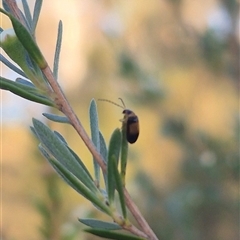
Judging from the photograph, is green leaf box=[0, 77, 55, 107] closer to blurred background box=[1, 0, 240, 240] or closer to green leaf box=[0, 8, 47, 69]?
green leaf box=[0, 8, 47, 69]

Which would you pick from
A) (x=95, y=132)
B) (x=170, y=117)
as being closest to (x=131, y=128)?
(x=95, y=132)

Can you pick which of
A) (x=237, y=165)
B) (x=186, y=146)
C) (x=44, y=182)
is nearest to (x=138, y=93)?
(x=186, y=146)

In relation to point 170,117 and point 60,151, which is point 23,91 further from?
point 170,117

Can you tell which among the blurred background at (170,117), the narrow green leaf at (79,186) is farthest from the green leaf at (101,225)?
the blurred background at (170,117)

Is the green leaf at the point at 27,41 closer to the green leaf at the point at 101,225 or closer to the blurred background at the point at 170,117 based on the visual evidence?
the green leaf at the point at 101,225

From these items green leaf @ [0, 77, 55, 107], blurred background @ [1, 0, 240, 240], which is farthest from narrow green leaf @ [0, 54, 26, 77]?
blurred background @ [1, 0, 240, 240]

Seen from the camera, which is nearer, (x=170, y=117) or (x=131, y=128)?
(x=131, y=128)
